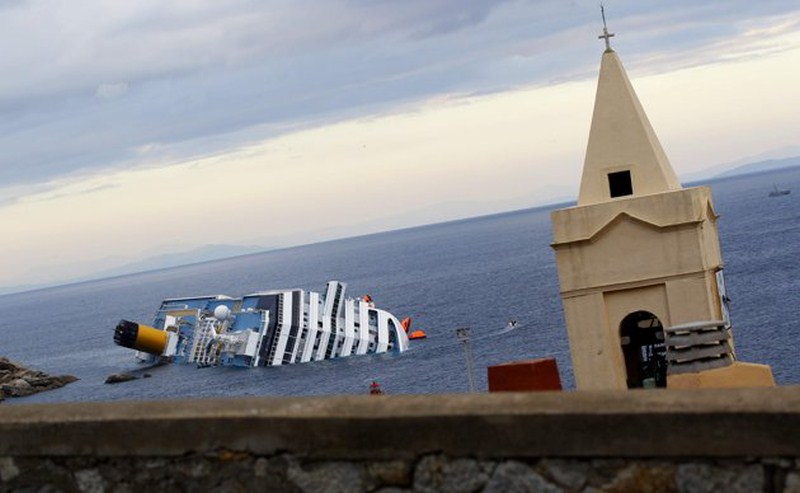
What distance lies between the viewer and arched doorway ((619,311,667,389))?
1805 centimetres

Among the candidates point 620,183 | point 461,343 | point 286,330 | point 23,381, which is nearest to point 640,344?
point 620,183

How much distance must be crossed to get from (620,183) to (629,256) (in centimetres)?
137

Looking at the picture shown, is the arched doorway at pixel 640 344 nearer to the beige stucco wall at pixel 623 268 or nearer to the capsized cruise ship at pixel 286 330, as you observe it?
the beige stucco wall at pixel 623 268

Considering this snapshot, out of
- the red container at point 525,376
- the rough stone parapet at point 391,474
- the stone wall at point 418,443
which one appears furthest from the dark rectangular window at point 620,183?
the rough stone parapet at point 391,474

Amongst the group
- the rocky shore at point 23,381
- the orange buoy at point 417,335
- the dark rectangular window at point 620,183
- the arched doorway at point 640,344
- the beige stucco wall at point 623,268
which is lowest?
the orange buoy at point 417,335

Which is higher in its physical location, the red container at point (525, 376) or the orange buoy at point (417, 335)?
the red container at point (525, 376)

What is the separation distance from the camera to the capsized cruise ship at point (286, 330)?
279ft

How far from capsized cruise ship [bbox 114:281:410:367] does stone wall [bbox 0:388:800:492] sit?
78359 millimetres

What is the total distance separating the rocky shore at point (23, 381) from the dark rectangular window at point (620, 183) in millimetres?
76785

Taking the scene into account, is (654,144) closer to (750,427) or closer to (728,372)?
(728,372)

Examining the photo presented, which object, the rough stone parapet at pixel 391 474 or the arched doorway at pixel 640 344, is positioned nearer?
the rough stone parapet at pixel 391 474

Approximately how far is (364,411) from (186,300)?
95.4m

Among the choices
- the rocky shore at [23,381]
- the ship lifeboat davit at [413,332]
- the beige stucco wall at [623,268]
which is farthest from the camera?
the ship lifeboat davit at [413,332]

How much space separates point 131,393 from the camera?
278ft
